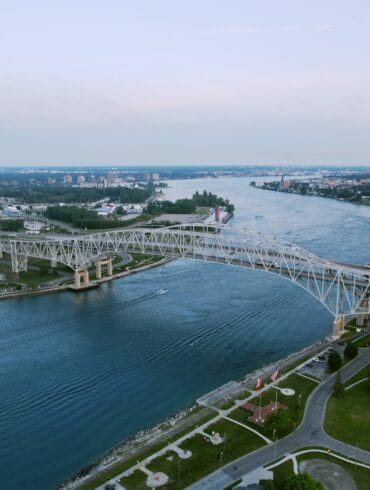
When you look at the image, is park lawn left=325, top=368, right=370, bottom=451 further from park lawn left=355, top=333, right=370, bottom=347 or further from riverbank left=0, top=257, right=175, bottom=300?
riverbank left=0, top=257, right=175, bottom=300

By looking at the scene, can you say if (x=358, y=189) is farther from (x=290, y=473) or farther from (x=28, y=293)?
(x=290, y=473)

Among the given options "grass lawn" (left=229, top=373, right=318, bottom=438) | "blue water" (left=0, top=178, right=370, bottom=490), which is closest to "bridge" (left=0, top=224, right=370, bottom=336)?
"blue water" (left=0, top=178, right=370, bottom=490)

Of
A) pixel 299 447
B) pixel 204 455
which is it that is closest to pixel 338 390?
pixel 299 447

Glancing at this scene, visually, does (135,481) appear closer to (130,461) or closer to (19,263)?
(130,461)

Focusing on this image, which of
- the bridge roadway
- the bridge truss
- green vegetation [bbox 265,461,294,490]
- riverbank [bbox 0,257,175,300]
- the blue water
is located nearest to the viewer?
green vegetation [bbox 265,461,294,490]

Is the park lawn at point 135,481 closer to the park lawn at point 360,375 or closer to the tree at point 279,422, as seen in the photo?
the tree at point 279,422

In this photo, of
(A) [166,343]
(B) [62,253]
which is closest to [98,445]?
(A) [166,343]
